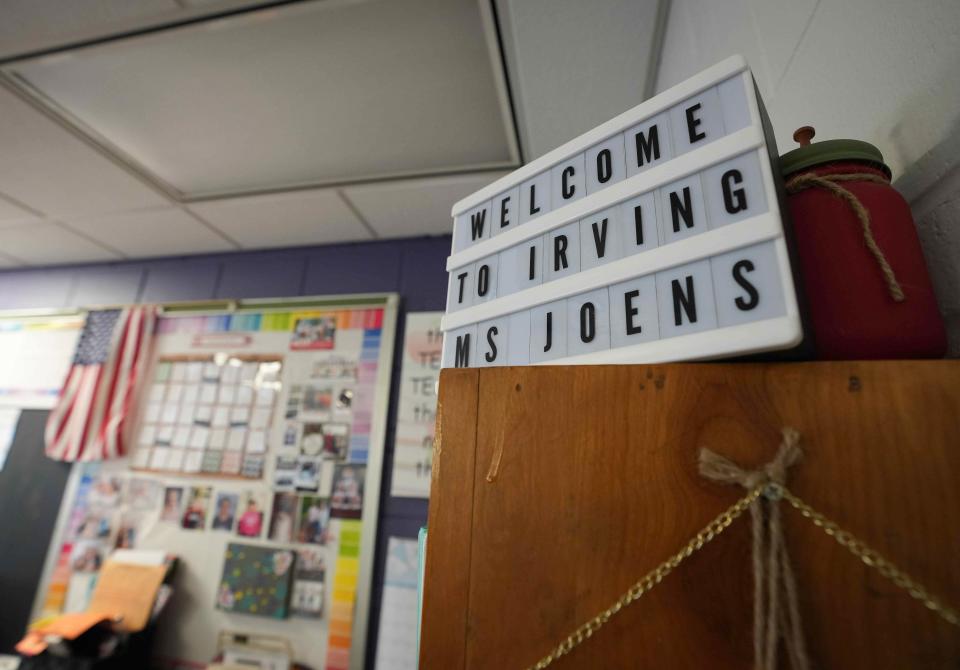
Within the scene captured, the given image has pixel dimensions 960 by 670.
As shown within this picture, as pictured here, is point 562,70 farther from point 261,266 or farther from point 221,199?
point 261,266

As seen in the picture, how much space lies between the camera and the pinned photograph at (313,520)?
5.44 feet

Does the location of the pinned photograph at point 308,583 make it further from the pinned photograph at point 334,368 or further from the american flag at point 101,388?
the american flag at point 101,388

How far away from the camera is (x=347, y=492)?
1686 millimetres

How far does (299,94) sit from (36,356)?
2254 mm

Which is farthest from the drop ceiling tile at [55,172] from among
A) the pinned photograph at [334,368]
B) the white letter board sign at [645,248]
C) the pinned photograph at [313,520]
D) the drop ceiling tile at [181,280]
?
the white letter board sign at [645,248]

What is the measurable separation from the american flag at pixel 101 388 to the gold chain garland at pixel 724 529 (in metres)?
2.38

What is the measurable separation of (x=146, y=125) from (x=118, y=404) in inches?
52.1

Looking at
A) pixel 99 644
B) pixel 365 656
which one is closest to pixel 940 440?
pixel 365 656

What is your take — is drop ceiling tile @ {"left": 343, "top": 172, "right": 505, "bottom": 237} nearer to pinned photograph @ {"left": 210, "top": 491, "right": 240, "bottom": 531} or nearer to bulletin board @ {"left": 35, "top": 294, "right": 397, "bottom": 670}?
bulletin board @ {"left": 35, "top": 294, "right": 397, "bottom": 670}

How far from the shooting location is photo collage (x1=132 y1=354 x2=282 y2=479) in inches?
72.1

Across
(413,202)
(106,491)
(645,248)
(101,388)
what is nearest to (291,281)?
(413,202)

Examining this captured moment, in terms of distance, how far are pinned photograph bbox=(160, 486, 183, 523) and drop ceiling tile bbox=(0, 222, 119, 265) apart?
1.35 m

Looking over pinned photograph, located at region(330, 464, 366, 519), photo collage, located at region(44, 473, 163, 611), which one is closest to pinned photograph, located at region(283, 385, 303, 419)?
pinned photograph, located at region(330, 464, 366, 519)

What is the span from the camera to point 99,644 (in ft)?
4.82
